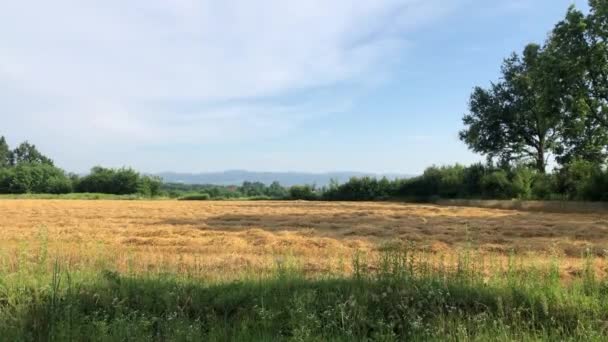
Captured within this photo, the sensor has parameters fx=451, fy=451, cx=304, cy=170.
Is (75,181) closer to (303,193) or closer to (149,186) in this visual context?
(149,186)

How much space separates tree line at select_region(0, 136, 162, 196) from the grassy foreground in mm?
55496

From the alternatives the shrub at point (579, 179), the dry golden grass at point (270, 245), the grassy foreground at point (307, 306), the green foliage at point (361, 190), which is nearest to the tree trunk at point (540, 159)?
the shrub at point (579, 179)

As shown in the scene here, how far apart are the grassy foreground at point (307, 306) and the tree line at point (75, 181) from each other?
55.5 metres

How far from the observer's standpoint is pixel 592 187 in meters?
23.4

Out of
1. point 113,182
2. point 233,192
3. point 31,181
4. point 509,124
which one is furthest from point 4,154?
point 509,124

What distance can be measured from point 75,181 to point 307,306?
219 ft

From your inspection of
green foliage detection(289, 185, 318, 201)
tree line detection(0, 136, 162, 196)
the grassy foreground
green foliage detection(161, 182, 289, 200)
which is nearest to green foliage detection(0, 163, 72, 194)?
tree line detection(0, 136, 162, 196)

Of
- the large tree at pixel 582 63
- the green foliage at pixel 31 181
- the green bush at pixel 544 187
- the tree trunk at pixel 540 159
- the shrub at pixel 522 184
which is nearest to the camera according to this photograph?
the large tree at pixel 582 63

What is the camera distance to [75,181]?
6319 cm

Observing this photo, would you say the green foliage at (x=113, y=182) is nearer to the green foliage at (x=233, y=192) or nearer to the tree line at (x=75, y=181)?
the tree line at (x=75, y=181)

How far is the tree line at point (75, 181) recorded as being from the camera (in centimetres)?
6012

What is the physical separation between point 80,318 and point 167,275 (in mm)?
1423

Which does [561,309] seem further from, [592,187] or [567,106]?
[592,187]

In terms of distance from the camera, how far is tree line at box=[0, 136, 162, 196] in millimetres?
60125
